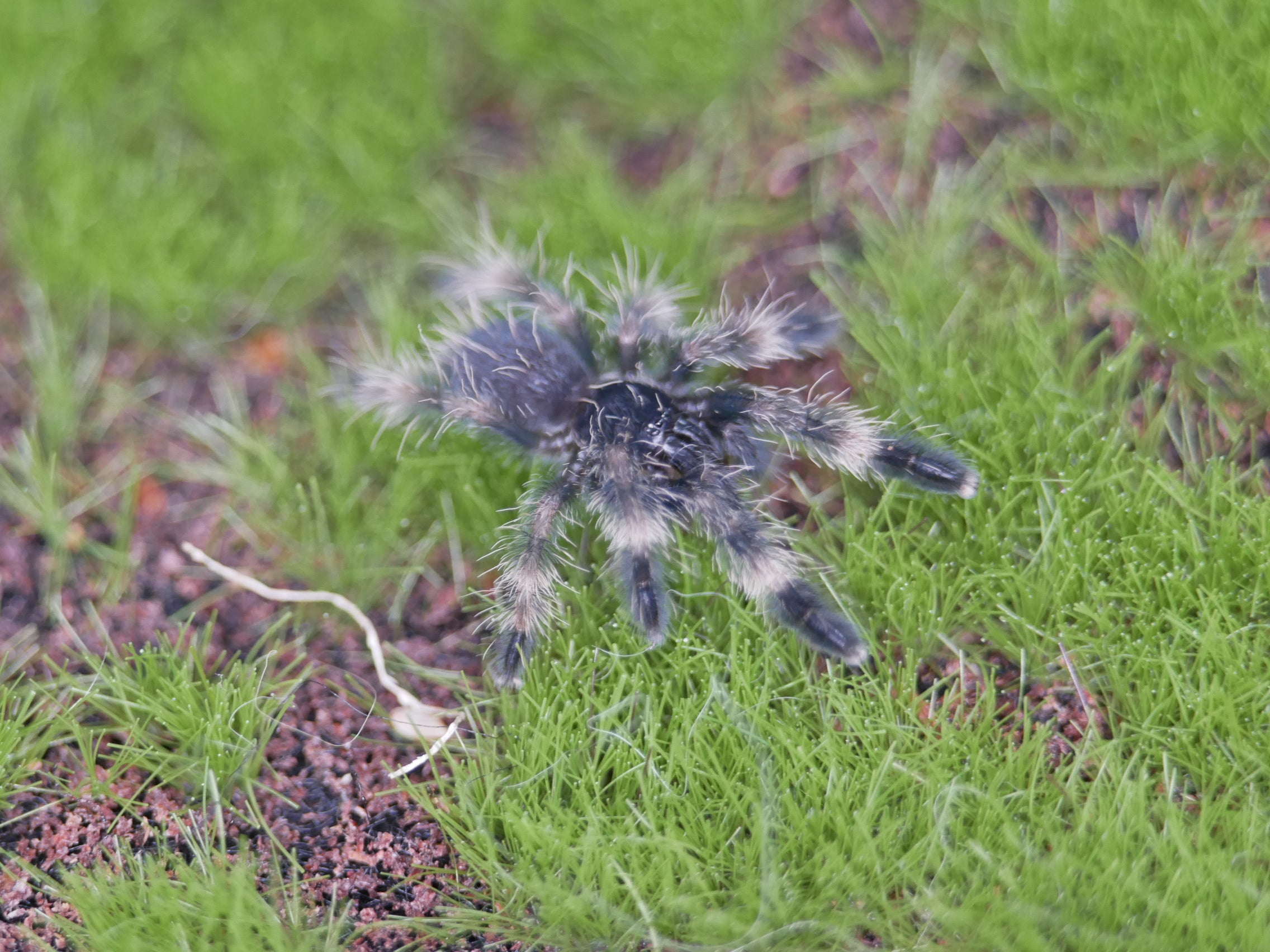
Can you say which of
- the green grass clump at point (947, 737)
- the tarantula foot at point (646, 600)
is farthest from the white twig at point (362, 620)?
the tarantula foot at point (646, 600)

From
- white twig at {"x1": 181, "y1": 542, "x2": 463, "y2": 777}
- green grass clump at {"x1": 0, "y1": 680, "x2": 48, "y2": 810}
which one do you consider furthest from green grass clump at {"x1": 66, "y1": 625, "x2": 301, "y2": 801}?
white twig at {"x1": 181, "y1": 542, "x2": 463, "y2": 777}

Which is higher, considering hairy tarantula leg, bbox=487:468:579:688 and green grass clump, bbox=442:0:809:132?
green grass clump, bbox=442:0:809:132

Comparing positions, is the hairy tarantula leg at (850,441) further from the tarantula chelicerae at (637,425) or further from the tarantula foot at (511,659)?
the tarantula foot at (511,659)

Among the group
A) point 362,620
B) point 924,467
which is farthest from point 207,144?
point 924,467

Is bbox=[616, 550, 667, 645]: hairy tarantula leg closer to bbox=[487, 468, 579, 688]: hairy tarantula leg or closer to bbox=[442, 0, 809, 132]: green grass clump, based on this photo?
bbox=[487, 468, 579, 688]: hairy tarantula leg

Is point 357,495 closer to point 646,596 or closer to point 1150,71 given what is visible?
point 646,596

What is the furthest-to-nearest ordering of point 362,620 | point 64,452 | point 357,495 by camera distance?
point 64,452 < point 357,495 < point 362,620

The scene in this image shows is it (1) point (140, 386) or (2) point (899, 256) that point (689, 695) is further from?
(1) point (140, 386)
